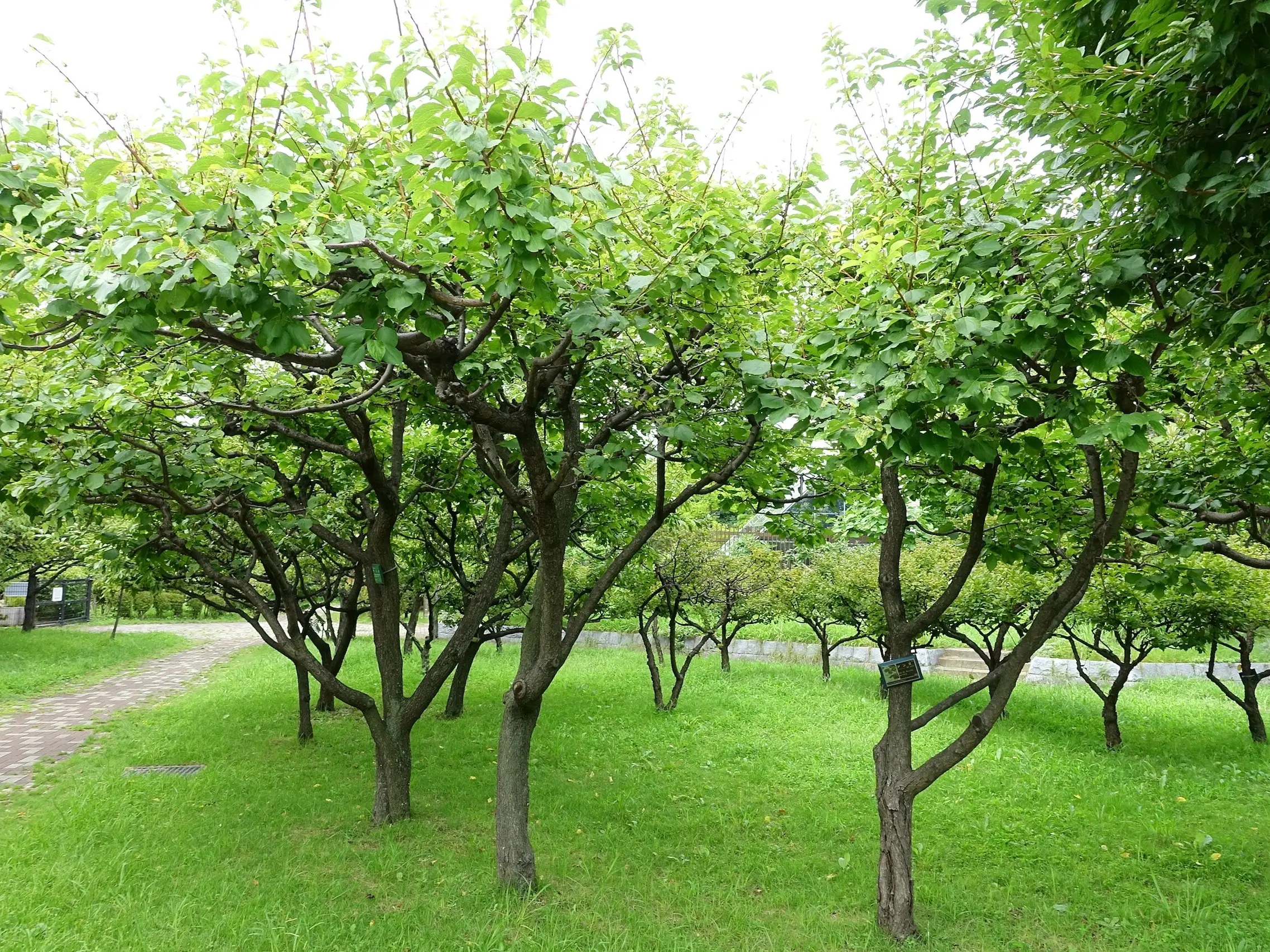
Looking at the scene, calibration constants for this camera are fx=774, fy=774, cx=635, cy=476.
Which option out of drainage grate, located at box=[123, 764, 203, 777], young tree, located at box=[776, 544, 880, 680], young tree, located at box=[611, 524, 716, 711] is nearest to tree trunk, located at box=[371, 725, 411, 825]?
drainage grate, located at box=[123, 764, 203, 777]

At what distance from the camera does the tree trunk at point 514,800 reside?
5129 mm

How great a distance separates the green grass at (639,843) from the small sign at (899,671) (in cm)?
147

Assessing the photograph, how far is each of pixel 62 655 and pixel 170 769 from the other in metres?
11.8

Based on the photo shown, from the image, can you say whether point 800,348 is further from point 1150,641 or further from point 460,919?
point 1150,641

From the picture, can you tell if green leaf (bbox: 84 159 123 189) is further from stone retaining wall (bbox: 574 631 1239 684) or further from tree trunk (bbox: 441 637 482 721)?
stone retaining wall (bbox: 574 631 1239 684)

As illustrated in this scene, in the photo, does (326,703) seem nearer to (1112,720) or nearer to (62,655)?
(62,655)

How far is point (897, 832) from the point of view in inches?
179

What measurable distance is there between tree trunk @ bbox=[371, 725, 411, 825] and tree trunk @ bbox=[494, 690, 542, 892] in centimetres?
157

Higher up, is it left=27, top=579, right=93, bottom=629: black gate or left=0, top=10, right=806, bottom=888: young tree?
left=0, top=10, right=806, bottom=888: young tree

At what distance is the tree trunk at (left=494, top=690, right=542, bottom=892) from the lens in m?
5.13

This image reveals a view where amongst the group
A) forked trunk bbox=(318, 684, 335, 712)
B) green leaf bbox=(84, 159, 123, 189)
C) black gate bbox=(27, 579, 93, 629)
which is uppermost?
green leaf bbox=(84, 159, 123, 189)

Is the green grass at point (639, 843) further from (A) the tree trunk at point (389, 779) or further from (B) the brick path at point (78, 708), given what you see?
(B) the brick path at point (78, 708)

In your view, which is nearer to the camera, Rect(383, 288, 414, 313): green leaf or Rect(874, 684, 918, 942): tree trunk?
Rect(383, 288, 414, 313): green leaf

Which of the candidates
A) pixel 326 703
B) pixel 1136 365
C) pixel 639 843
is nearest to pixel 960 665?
pixel 639 843
